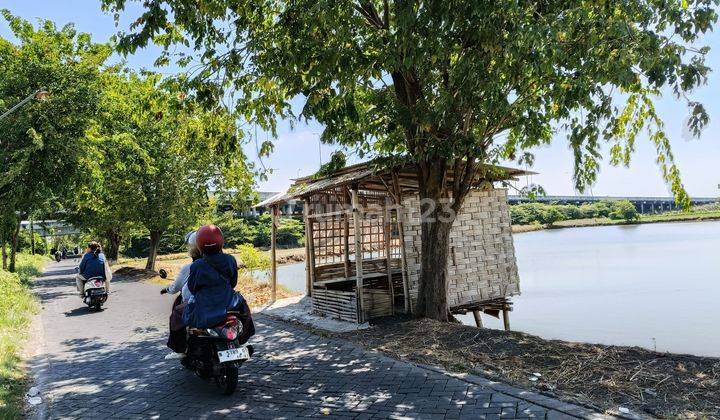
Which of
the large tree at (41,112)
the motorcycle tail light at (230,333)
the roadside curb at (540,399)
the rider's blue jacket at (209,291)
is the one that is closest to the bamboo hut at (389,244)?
the rider's blue jacket at (209,291)

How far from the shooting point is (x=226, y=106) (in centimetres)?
916

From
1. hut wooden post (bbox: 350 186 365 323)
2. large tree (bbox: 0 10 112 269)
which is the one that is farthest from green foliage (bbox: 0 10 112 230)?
hut wooden post (bbox: 350 186 365 323)

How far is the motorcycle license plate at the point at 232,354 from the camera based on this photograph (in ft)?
16.8

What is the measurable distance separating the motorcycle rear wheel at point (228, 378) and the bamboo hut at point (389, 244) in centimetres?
448

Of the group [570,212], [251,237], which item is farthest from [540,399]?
[251,237]

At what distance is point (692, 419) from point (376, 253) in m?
10.6

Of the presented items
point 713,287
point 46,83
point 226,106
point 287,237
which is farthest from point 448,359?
point 287,237

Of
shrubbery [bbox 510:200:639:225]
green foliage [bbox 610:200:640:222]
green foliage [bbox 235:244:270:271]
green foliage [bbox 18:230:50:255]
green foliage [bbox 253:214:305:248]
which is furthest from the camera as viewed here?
green foliage [bbox 18:230:50:255]

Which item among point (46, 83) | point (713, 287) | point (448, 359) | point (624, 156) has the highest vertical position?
point (46, 83)

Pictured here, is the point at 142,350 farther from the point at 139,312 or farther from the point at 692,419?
the point at 692,419

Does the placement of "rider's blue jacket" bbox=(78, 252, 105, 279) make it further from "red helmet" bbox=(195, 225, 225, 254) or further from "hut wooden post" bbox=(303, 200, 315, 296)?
"red helmet" bbox=(195, 225, 225, 254)

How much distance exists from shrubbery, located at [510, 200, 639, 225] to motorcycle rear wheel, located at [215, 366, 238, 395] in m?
20.8

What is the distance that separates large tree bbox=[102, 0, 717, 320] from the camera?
570 cm

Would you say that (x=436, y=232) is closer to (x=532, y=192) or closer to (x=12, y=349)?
(x=532, y=192)
